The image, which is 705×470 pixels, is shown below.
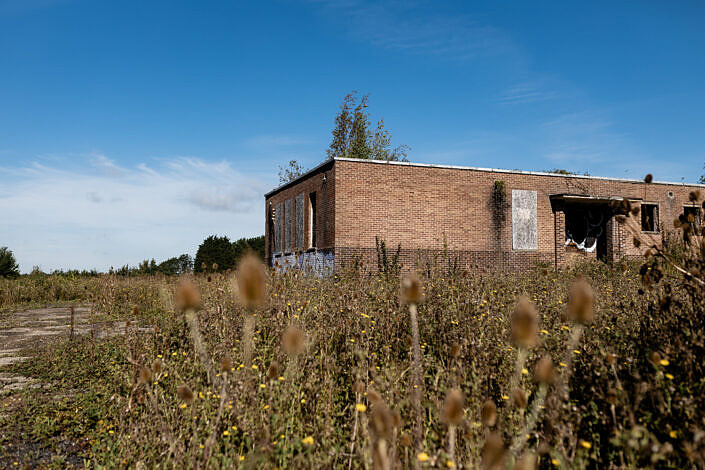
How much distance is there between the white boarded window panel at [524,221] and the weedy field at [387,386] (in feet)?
48.4

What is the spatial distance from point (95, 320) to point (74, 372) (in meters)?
4.95

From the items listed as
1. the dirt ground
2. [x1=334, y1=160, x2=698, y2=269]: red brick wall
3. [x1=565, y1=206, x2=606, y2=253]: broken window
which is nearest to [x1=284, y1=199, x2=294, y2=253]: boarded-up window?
[x1=334, y1=160, x2=698, y2=269]: red brick wall

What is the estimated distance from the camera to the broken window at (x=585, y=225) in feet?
72.6

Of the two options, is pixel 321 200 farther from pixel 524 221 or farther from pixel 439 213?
pixel 524 221

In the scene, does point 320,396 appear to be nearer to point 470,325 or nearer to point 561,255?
point 470,325

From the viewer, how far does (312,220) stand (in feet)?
67.3

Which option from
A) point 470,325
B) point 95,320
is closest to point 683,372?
point 470,325

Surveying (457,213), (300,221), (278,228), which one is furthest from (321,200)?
(278,228)

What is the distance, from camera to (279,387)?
3.54 metres

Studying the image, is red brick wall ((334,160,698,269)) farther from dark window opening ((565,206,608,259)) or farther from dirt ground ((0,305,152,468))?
dirt ground ((0,305,152,468))

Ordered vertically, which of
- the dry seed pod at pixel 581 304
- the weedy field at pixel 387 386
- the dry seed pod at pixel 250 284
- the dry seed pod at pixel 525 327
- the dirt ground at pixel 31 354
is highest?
the dry seed pod at pixel 250 284

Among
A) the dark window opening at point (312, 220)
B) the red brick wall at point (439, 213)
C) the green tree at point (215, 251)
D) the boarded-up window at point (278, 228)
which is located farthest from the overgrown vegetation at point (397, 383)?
the green tree at point (215, 251)

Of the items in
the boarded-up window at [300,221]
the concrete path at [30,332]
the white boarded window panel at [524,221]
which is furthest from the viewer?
the boarded-up window at [300,221]

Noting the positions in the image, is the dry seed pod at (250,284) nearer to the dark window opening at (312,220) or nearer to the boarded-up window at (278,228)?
the dark window opening at (312,220)
